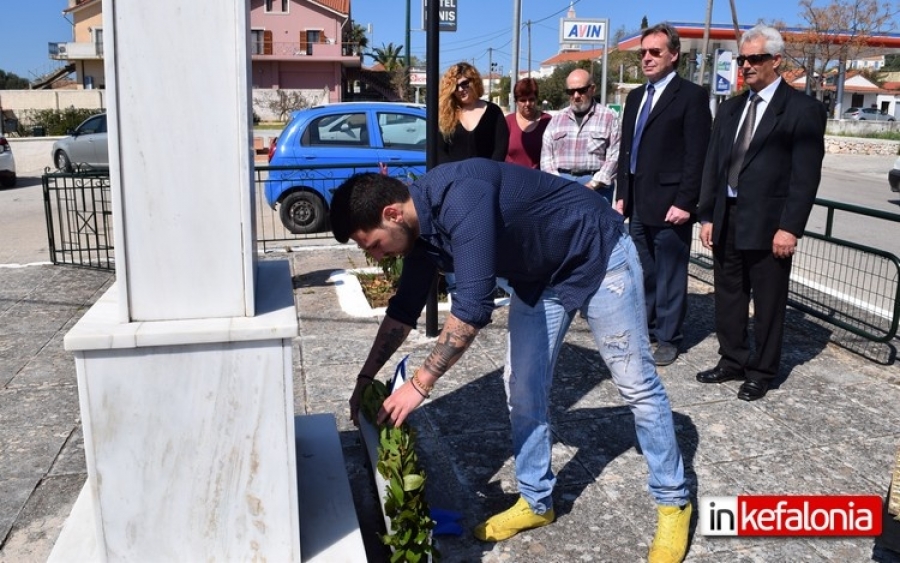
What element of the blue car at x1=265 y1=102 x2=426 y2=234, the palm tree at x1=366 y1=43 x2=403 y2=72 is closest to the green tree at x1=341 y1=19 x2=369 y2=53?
the palm tree at x1=366 y1=43 x2=403 y2=72

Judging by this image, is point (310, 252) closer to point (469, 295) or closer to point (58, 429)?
point (58, 429)

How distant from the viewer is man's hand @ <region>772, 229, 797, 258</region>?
4.30m

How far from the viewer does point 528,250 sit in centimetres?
279

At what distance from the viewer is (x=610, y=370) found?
9.84ft

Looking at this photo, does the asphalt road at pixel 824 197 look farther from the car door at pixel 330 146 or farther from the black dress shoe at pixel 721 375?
the black dress shoe at pixel 721 375

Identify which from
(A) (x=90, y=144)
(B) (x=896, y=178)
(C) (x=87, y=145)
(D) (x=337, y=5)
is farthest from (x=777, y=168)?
(D) (x=337, y=5)

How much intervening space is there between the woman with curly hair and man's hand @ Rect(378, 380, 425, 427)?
10.2 feet

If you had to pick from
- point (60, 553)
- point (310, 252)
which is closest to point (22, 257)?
point (310, 252)

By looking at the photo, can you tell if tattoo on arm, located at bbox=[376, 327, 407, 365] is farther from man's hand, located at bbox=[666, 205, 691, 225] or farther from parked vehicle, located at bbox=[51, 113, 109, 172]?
parked vehicle, located at bbox=[51, 113, 109, 172]

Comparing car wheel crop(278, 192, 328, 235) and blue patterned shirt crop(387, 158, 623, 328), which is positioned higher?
blue patterned shirt crop(387, 158, 623, 328)

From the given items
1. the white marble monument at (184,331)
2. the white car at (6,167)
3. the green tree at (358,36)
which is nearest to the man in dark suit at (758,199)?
the white marble monument at (184,331)

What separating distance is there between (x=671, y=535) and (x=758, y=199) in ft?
7.17

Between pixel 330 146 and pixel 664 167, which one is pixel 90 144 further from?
pixel 664 167

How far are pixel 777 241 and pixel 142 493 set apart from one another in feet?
11.3
